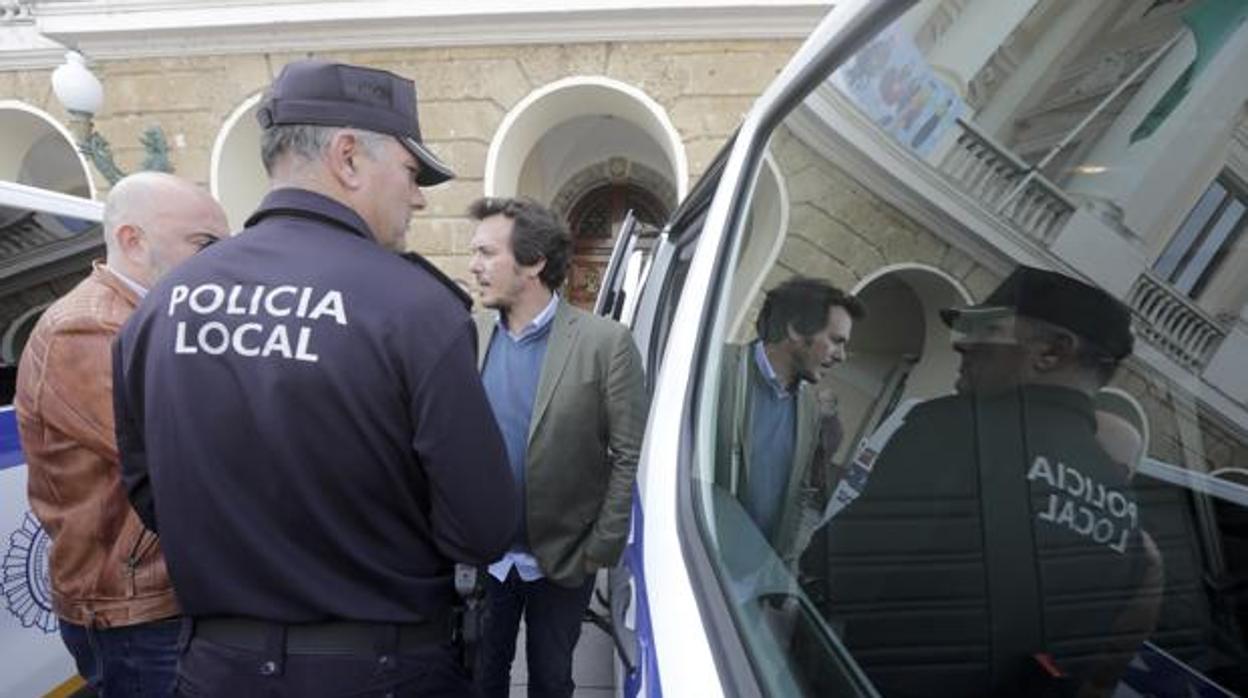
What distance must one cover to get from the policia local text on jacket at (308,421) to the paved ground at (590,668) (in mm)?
2135

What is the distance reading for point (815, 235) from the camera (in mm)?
1434

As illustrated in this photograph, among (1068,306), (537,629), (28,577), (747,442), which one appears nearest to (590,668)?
(537,629)

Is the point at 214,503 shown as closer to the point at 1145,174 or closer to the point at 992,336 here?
the point at 992,336

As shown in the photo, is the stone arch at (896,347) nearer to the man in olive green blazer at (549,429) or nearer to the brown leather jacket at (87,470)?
the man in olive green blazer at (549,429)

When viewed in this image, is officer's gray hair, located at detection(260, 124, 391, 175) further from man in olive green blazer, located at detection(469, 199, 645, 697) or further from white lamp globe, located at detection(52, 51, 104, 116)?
white lamp globe, located at detection(52, 51, 104, 116)

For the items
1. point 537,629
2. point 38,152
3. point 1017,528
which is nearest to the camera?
point 1017,528

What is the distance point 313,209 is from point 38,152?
43.8 ft

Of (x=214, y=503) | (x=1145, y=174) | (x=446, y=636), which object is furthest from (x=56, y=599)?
(x=1145, y=174)

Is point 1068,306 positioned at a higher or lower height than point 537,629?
higher

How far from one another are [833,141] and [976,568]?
75cm

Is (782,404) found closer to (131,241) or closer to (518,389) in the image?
Answer: (518,389)

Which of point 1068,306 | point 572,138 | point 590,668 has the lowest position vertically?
point 590,668

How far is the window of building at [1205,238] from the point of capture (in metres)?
0.83

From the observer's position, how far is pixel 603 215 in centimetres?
1217
